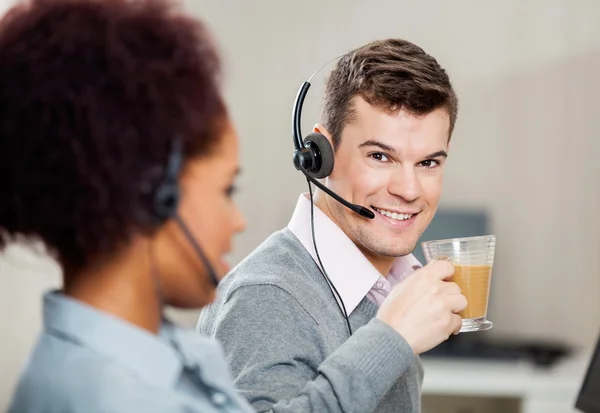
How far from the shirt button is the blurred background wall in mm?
3126

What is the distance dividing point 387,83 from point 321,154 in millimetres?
174

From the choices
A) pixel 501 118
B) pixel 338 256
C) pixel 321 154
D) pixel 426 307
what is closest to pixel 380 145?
pixel 321 154

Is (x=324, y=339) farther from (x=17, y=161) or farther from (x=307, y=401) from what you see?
(x=17, y=161)

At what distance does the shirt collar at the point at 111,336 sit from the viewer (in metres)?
0.89

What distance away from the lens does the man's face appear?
1573 millimetres

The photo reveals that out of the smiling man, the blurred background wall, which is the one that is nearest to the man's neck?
the smiling man

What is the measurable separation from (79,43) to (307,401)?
586 millimetres

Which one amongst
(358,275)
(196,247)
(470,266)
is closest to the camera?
(196,247)

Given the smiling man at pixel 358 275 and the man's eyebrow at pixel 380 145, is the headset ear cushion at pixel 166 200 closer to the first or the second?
the smiling man at pixel 358 275

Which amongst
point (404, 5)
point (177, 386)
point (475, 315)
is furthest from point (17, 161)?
point (404, 5)

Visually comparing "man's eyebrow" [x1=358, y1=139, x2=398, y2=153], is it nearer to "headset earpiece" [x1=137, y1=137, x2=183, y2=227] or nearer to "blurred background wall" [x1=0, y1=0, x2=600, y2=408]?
"headset earpiece" [x1=137, y1=137, x2=183, y2=227]

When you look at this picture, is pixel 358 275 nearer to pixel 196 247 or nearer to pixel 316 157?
pixel 316 157

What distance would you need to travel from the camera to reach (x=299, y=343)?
1345 mm

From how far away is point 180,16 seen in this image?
910 mm
